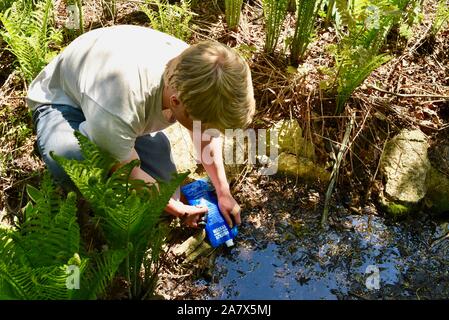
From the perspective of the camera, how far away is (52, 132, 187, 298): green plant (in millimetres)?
1817

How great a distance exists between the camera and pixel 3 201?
99.8 inches

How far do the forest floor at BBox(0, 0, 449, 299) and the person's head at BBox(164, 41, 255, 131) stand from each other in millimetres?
934

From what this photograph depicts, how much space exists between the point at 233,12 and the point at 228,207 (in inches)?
55.5

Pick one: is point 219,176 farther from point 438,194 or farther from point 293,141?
point 438,194

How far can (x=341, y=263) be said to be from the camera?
7.97ft

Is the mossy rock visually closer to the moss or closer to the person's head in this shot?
the moss

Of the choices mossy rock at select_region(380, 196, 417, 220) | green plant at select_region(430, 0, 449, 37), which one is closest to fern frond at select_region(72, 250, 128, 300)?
mossy rock at select_region(380, 196, 417, 220)

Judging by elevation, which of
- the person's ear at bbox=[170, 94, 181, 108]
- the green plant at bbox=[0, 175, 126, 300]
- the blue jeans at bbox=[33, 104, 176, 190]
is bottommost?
the green plant at bbox=[0, 175, 126, 300]

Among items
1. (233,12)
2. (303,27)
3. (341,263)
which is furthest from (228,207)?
(233,12)

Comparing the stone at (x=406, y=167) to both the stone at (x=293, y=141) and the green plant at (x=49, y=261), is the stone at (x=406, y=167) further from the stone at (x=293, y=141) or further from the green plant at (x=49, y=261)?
the green plant at (x=49, y=261)

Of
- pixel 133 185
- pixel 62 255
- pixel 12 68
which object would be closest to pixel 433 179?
pixel 133 185

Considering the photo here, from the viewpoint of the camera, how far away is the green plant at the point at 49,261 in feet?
5.47
